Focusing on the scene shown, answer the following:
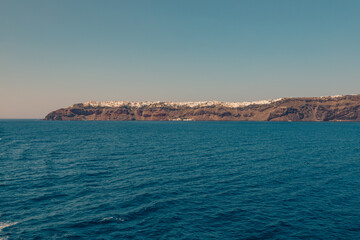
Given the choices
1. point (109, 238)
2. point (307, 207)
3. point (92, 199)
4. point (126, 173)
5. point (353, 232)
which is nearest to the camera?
point (109, 238)

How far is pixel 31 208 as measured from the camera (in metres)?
27.0

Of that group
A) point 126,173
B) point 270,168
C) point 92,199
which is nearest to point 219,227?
point 92,199

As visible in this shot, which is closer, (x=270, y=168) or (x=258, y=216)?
(x=258, y=216)

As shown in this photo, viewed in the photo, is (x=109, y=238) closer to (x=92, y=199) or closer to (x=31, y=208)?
(x=92, y=199)

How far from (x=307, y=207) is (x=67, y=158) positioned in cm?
5351

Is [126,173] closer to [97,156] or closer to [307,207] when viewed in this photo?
[97,156]

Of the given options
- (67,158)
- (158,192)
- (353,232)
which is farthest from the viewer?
(67,158)

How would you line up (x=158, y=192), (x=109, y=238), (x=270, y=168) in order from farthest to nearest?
(x=270, y=168), (x=158, y=192), (x=109, y=238)

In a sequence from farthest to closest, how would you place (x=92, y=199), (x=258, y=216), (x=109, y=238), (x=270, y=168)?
(x=270, y=168)
(x=92, y=199)
(x=258, y=216)
(x=109, y=238)

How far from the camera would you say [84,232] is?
21625 millimetres

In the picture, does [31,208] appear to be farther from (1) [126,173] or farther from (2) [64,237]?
(1) [126,173]

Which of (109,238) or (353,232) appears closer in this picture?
(109,238)

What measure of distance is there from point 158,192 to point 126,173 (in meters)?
12.9

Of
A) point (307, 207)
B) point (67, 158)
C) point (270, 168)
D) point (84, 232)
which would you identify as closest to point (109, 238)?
point (84, 232)
